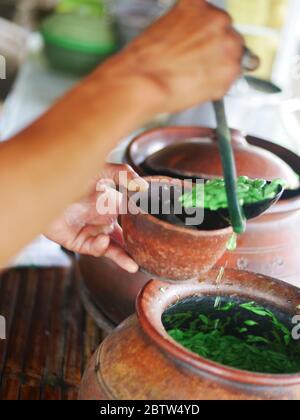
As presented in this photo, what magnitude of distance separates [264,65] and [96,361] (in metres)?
2.83

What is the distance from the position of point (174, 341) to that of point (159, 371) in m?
0.08

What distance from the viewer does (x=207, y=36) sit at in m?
1.17

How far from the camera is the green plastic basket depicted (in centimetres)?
432

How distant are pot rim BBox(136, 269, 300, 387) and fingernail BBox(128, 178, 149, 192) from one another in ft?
0.85

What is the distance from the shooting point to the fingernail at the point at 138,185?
1721mm

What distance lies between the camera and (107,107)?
1.13m

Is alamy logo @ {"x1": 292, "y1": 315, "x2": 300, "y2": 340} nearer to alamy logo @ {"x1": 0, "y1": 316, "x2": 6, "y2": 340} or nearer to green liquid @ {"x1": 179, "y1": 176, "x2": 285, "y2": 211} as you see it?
green liquid @ {"x1": 179, "y1": 176, "x2": 285, "y2": 211}

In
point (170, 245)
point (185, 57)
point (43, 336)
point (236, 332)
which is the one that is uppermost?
point (185, 57)

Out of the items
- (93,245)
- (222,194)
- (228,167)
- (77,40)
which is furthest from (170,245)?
(77,40)

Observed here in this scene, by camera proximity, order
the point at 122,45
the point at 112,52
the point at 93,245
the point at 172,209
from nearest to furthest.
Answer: the point at 172,209 → the point at 93,245 → the point at 112,52 → the point at 122,45

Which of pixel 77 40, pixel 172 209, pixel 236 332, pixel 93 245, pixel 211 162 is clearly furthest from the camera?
pixel 77 40

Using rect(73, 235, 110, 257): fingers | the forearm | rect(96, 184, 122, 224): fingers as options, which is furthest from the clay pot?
the forearm

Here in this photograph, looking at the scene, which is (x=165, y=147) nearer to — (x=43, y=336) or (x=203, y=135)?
(x=203, y=135)

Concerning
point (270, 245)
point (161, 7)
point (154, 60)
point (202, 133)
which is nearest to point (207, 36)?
point (154, 60)
